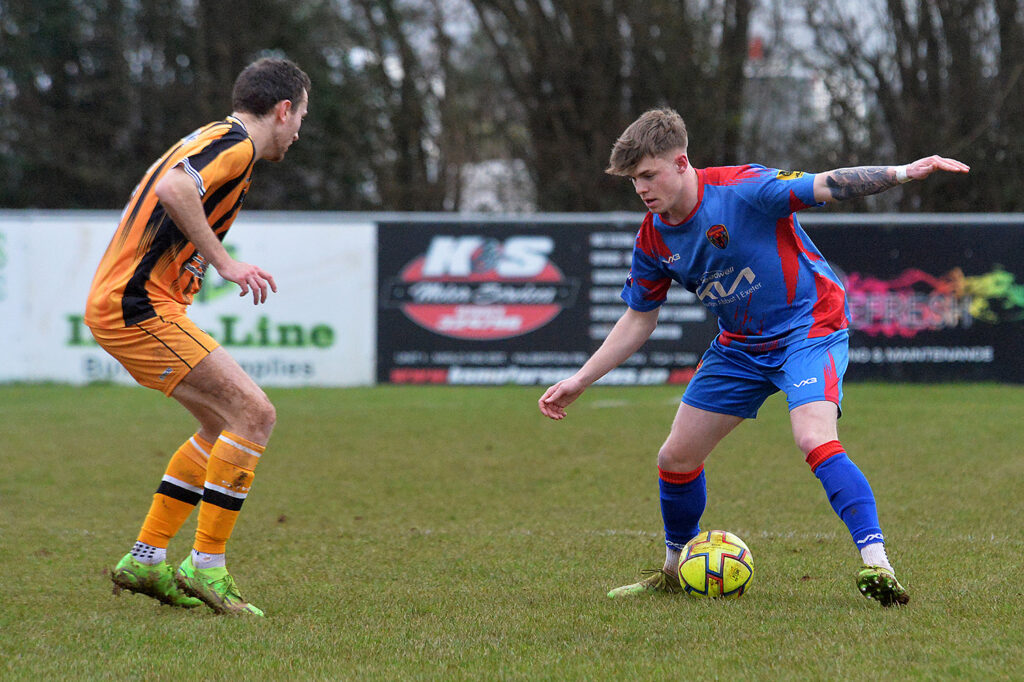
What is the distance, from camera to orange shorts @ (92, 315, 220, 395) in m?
4.42

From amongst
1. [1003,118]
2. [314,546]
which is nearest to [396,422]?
[314,546]

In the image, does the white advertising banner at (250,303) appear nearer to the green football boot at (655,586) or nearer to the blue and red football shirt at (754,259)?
the green football boot at (655,586)

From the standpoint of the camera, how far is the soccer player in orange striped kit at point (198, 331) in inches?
174

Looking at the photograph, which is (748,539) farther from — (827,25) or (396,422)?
(827,25)

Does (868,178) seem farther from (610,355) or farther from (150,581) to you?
(150,581)

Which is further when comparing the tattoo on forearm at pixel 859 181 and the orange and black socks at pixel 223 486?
the orange and black socks at pixel 223 486

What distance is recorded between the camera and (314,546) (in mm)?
5777

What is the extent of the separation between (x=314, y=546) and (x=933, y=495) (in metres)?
3.79

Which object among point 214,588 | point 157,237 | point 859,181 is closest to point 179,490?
point 214,588

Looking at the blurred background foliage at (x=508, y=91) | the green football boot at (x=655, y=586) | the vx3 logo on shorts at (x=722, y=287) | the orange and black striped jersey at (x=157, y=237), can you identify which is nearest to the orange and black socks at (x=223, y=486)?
the orange and black striped jersey at (x=157, y=237)

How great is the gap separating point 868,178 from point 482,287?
10.6 metres

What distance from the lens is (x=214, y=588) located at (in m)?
4.43

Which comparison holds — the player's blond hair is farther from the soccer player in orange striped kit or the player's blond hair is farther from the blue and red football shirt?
the soccer player in orange striped kit

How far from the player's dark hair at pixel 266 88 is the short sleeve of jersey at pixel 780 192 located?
185cm
